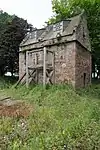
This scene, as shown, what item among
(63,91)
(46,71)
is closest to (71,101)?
(63,91)

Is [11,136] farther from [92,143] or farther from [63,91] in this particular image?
[63,91]

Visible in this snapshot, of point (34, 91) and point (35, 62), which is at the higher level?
point (35, 62)

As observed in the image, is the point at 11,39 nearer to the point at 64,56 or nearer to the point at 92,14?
the point at 92,14

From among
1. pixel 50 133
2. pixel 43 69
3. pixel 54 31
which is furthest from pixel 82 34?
pixel 50 133

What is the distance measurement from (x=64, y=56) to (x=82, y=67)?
2102mm

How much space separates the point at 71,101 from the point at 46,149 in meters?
13.1

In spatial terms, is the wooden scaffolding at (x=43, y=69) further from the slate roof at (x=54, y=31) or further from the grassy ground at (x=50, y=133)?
the grassy ground at (x=50, y=133)

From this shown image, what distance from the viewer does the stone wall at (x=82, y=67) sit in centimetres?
2756

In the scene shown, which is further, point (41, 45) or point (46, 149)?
point (41, 45)

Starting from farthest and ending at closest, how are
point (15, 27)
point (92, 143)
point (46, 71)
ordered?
point (15, 27) < point (46, 71) < point (92, 143)

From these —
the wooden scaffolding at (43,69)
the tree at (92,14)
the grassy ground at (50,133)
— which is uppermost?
the tree at (92,14)

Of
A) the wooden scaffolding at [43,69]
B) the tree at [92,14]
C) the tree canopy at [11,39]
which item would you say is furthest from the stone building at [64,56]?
the tree at [92,14]

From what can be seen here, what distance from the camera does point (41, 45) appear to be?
3084 cm

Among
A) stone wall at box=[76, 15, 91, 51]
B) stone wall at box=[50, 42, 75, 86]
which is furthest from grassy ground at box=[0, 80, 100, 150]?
stone wall at box=[76, 15, 91, 51]
